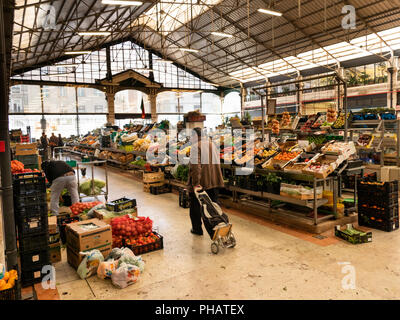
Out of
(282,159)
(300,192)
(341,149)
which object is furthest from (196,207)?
(341,149)

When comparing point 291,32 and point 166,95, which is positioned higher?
point 291,32

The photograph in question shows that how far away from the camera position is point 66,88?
23.1m

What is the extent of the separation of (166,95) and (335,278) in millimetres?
25156

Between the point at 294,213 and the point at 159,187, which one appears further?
the point at 159,187

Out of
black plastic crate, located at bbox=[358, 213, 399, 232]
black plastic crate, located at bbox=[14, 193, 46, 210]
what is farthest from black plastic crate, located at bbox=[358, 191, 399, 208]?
black plastic crate, located at bbox=[14, 193, 46, 210]

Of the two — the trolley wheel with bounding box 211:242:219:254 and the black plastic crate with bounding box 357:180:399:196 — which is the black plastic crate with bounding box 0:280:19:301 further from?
the black plastic crate with bounding box 357:180:399:196

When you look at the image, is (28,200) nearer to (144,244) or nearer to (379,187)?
(144,244)

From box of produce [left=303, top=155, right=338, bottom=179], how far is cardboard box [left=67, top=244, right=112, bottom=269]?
10.6 feet

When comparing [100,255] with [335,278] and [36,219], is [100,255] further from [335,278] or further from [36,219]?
[335,278]

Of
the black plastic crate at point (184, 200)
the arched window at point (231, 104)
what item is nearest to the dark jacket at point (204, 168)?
the black plastic crate at point (184, 200)

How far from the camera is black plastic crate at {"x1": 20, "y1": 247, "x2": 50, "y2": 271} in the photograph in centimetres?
360

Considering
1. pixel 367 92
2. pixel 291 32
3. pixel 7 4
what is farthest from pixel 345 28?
pixel 7 4

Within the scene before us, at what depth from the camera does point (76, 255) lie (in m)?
3.94

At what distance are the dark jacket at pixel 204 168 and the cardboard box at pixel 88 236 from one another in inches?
56.4
